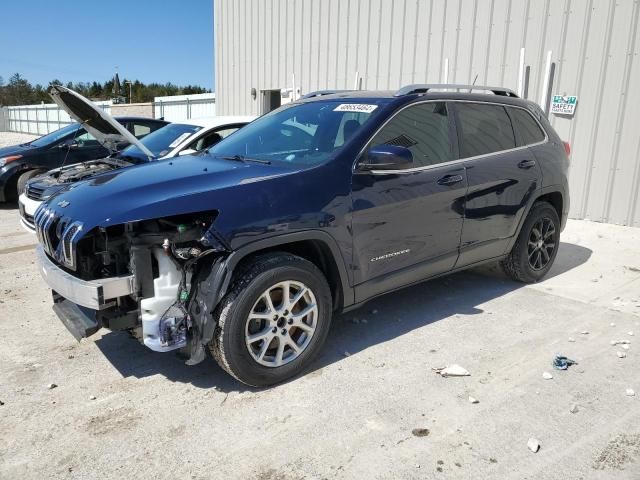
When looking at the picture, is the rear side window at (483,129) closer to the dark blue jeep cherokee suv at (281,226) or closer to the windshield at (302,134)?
the dark blue jeep cherokee suv at (281,226)

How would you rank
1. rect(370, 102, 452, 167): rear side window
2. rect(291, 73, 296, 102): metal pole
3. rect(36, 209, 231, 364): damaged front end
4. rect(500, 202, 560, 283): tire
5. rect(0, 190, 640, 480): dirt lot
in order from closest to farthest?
rect(0, 190, 640, 480): dirt lot → rect(36, 209, 231, 364): damaged front end → rect(370, 102, 452, 167): rear side window → rect(500, 202, 560, 283): tire → rect(291, 73, 296, 102): metal pole

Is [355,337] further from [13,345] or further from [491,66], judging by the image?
[491,66]

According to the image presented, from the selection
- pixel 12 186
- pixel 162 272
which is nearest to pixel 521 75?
pixel 162 272

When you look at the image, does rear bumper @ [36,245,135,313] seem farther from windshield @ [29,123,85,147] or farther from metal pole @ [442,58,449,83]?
metal pole @ [442,58,449,83]

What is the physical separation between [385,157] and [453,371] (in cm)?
148

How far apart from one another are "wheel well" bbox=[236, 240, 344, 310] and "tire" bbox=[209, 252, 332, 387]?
130 millimetres

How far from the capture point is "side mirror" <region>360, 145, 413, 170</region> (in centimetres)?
340

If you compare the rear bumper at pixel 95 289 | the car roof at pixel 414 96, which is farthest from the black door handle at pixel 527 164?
the rear bumper at pixel 95 289

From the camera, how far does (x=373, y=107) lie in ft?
12.6

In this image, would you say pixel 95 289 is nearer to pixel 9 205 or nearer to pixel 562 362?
pixel 562 362

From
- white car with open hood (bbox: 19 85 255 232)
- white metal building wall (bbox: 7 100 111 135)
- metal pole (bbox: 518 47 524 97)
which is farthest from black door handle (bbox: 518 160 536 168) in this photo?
white metal building wall (bbox: 7 100 111 135)

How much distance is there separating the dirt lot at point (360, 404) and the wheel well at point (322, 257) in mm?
488

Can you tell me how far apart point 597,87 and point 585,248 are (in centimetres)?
266

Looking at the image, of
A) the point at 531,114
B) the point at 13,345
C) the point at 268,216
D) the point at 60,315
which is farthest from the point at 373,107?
the point at 13,345
